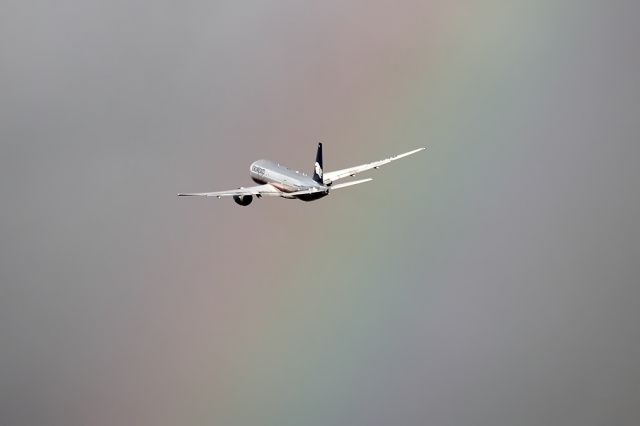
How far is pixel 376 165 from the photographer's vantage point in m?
150

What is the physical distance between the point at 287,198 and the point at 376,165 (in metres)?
16.1

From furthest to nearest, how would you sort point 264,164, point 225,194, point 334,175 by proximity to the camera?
point 264,164 < point 334,175 < point 225,194

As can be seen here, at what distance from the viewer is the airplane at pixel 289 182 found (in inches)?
5566

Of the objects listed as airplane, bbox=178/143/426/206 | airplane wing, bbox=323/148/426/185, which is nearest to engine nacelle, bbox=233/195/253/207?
airplane, bbox=178/143/426/206

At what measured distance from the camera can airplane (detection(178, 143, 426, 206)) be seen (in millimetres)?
141375

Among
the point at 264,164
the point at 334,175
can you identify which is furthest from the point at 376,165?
the point at 264,164

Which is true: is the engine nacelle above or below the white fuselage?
below

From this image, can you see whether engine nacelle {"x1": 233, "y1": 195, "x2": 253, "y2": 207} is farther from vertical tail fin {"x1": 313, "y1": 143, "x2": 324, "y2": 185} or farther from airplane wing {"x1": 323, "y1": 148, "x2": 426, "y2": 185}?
airplane wing {"x1": 323, "y1": 148, "x2": 426, "y2": 185}

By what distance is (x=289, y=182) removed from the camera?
151750mm

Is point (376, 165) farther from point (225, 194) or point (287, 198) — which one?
point (225, 194)

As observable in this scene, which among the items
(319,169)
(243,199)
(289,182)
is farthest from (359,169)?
(243,199)

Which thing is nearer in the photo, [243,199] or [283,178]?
[243,199]

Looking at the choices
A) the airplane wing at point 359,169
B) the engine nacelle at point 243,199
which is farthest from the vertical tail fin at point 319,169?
the engine nacelle at point 243,199

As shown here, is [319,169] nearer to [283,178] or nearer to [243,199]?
[283,178]
